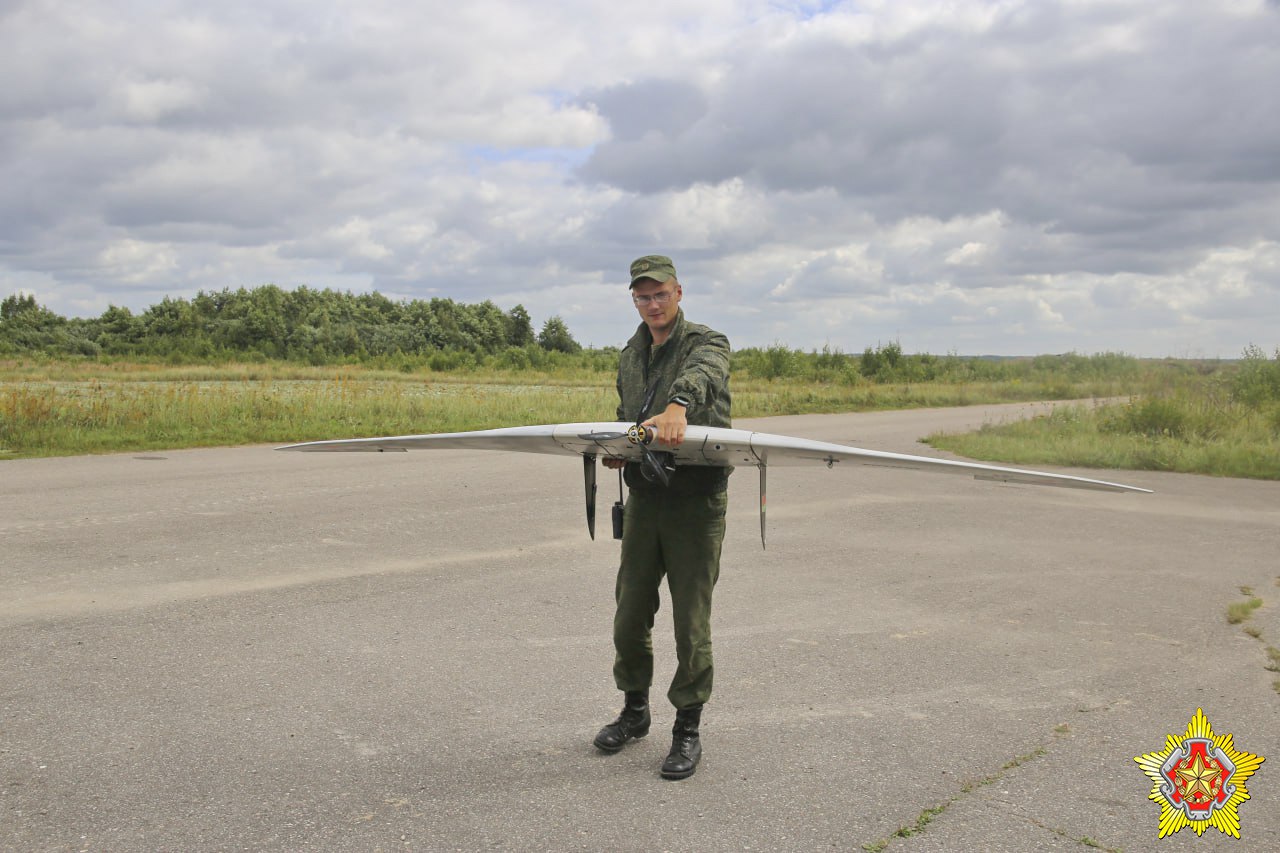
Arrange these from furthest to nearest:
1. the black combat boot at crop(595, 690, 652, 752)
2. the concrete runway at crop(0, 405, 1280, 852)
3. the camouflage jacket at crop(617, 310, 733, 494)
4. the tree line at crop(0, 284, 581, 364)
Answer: the tree line at crop(0, 284, 581, 364) < the black combat boot at crop(595, 690, 652, 752) < the camouflage jacket at crop(617, 310, 733, 494) < the concrete runway at crop(0, 405, 1280, 852)

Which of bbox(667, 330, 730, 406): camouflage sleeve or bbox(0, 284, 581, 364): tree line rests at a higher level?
bbox(0, 284, 581, 364): tree line

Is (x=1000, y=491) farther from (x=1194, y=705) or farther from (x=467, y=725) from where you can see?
(x=467, y=725)

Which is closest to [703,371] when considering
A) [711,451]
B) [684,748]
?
[711,451]

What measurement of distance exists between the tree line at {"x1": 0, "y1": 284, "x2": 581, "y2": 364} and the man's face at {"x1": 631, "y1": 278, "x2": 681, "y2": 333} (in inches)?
2218

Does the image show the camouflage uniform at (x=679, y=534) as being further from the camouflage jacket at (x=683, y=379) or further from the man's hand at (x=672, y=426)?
the man's hand at (x=672, y=426)

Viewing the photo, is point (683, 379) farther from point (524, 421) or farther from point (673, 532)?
point (524, 421)

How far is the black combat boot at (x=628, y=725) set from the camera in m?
4.05

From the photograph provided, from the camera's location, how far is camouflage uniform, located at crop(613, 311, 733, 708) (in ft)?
13.0

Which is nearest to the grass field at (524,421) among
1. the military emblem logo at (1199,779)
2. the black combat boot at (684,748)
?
the military emblem logo at (1199,779)

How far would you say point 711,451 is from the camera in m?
3.82

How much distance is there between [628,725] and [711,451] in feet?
3.91

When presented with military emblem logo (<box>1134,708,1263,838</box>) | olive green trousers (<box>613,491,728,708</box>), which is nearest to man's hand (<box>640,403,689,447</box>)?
olive green trousers (<box>613,491,728,708</box>)

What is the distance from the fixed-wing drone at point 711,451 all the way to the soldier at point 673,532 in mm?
94

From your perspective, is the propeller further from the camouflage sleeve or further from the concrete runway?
the concrete runway
